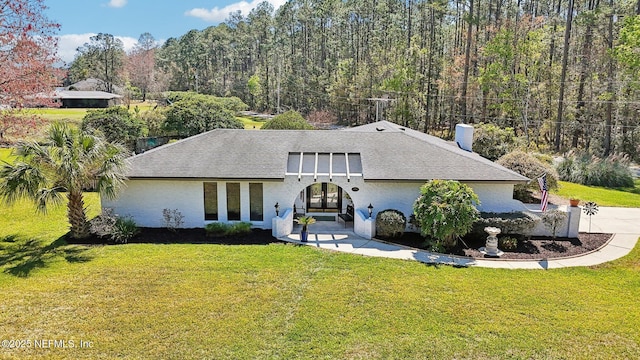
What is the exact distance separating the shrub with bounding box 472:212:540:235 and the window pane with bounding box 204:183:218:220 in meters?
10.2

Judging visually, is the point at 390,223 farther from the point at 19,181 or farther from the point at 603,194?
the point at 603,194

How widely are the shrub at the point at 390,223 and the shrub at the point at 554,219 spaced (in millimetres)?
5549

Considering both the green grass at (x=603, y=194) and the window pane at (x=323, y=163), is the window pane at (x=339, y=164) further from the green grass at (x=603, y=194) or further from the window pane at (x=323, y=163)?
the green grass at (x=603, y=194)

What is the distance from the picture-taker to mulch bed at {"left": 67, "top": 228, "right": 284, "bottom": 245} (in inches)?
651

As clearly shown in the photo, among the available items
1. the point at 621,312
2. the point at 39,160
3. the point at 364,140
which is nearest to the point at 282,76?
the point at 364,140

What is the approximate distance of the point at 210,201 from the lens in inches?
704

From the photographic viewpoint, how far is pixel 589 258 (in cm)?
1541

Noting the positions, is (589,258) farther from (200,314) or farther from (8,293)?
(8,293)

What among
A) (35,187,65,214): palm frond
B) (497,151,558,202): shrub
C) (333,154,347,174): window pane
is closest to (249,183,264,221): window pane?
(333,154,347,174): window pane

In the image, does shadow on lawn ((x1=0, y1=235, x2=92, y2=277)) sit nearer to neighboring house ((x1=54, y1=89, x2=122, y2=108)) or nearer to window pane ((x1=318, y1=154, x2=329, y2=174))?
window pane ((x1=318, y1=154, x2=329, y2=174))

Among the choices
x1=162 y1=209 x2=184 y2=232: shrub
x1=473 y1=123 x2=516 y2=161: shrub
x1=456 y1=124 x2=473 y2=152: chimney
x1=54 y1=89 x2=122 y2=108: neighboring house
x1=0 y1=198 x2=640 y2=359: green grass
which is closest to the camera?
x1=0 y1=198 x2=640 y2=359: green grass

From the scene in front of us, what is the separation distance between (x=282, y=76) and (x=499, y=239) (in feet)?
231

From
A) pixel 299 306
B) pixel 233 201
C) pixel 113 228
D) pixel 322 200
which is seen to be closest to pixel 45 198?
pixel 113 228

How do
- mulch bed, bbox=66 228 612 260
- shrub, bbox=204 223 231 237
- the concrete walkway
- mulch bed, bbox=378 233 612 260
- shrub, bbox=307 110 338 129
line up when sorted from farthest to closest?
shrub, bbox=307 110 338 129 < shrub, bbox=204 223 231 237 < mulch bed, bbox=66 228 612 260 < mulch bed, bbox=378 233 612 260 < the concrete walkway
